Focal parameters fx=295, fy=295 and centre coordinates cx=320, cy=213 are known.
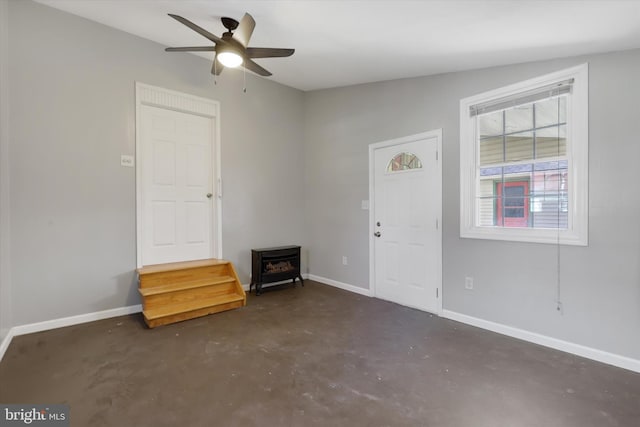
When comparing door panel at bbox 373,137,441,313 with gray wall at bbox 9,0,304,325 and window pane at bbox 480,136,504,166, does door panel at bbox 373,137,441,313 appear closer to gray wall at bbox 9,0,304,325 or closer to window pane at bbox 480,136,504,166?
window pane at bbox 480,136,504,166

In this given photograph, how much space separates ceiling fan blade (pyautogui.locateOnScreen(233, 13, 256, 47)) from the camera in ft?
7.53

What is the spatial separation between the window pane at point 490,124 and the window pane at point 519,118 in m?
0.05

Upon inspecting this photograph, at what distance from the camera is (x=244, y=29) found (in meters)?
2.37

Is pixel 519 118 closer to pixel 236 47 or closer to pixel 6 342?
pixel 236 47

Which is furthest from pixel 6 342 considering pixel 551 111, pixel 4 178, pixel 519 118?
pixel 551 111

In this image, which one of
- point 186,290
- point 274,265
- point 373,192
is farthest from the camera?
point 274,265

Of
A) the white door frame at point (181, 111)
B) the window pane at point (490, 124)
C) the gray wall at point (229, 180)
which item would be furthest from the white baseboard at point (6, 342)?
the window pane at point (490, 124)

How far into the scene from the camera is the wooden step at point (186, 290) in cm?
309

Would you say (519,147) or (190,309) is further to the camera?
(190,309)

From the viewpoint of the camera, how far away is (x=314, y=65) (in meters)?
3.66

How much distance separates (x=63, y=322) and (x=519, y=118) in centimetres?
492

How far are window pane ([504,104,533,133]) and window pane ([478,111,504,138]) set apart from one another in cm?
5

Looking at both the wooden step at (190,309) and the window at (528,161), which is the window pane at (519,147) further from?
the wooden step at (190,309)

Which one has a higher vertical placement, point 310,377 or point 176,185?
point 176,185
